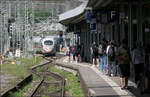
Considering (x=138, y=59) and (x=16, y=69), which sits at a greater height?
(x=138, y=59)

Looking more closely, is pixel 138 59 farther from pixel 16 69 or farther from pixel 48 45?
pixel 48 45

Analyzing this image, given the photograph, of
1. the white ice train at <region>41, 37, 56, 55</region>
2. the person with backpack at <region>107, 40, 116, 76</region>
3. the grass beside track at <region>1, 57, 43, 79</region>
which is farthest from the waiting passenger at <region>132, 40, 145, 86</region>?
the white ice train at <region>41, 37, 56, 55</region>

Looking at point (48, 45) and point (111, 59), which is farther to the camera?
Result: point (48, 45)

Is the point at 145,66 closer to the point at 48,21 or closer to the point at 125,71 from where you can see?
the point at 125,71

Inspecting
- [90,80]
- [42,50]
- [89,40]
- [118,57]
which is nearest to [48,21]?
[42,50]

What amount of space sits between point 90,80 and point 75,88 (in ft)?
6.12

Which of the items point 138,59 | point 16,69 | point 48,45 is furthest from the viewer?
point 48,45

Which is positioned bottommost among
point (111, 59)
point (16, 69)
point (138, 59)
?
point (16, 69)

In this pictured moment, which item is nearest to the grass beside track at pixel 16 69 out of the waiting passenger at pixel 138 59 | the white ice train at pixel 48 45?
the waiting passenger at pixel 138 59

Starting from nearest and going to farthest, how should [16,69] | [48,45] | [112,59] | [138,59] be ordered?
[138,59] < [112,59] < [16,69] < [48,45]

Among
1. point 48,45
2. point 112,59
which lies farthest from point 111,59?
point 48,45

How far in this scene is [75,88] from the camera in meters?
18.5

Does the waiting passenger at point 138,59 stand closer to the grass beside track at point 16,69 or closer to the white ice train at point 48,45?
the grass beside track at point 16,69

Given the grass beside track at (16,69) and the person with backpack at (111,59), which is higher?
the person with backpack at (111,59)
